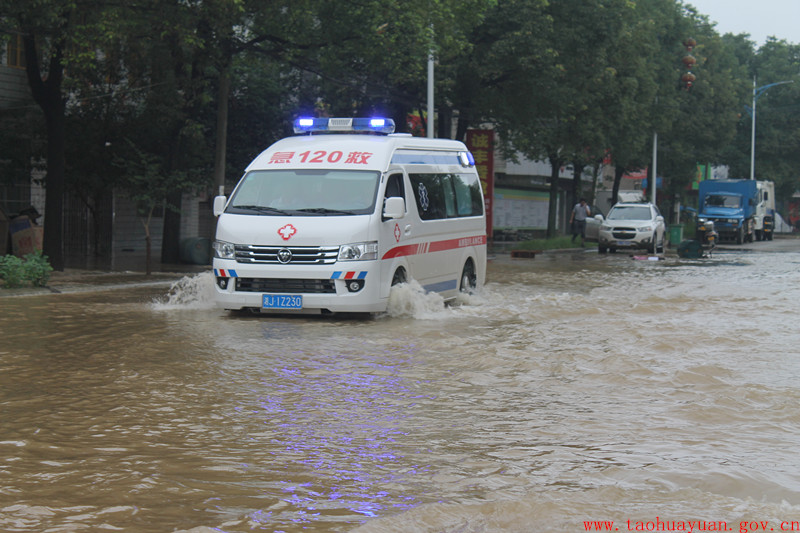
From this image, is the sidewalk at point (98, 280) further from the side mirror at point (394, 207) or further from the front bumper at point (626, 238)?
the front bumper at point (626, 238)

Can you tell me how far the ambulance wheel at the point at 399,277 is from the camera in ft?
45.6

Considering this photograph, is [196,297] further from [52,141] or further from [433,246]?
[52,141]

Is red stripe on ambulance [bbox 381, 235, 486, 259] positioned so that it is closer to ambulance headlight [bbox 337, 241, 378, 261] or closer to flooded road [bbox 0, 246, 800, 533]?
ambulance headlight [bbox 337, 241, 378, 261]

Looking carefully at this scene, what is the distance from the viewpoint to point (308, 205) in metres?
13.6

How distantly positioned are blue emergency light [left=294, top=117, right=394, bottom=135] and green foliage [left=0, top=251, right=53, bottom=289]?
501 centimetres

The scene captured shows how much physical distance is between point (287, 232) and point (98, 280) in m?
8.30

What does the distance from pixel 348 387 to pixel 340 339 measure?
9.92ft

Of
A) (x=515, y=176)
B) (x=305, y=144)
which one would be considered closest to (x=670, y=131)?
(x=515, y=176)

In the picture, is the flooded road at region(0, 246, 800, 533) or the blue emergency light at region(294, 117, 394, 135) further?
the blue emergency light at region(294, 117, 394, 135)

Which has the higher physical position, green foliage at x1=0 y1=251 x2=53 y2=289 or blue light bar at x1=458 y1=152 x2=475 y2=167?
blue light bar at x1=458 y1=152 x2=475 y2=167

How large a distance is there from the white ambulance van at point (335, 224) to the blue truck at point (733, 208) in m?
37.9

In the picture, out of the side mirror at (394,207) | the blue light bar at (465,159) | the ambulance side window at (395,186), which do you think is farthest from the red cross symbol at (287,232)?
the blue light bar at (465,159)

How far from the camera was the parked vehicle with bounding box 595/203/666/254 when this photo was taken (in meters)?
37.1

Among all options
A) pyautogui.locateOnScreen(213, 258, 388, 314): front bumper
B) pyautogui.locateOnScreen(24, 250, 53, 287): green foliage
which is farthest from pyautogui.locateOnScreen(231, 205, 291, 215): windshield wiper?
pyautogui.locateOnScreen(24, 250, 53, 287): green foliage
